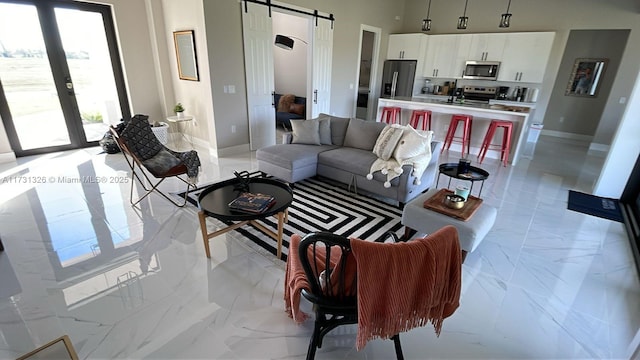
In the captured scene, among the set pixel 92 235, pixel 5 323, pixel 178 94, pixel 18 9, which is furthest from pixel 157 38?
pixel 5 323

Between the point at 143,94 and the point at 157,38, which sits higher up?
the point at 157,38

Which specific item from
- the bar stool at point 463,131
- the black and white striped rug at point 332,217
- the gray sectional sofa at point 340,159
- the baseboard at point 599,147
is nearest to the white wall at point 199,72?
the gray sectional sofa at point 340,159

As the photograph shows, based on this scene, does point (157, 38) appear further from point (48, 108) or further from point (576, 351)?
point (576, 351)

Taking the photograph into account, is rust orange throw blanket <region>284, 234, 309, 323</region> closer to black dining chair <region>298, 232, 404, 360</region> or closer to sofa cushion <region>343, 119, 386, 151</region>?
black dining chair <region>298, 232, 404, 360</region>

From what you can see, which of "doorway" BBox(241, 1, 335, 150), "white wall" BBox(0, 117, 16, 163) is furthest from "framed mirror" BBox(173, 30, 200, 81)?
"white wall" BBox(0, 117, 16, 163)

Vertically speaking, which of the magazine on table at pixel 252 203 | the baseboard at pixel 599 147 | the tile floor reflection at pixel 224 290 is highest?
the magazine on table at pixel 252 203

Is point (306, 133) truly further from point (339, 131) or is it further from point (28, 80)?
point (28, 80)

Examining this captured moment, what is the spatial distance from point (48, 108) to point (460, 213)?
616 cm

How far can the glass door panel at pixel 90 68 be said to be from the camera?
4781 millimetres

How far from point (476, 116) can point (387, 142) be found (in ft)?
9.81

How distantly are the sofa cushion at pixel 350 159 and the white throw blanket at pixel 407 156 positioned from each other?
0.36 ft

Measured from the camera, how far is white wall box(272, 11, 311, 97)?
7180mm

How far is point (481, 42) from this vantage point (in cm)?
670

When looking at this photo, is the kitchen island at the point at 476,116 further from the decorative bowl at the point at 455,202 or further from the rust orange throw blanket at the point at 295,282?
the rust orange throw blanket at the point at 295,282
